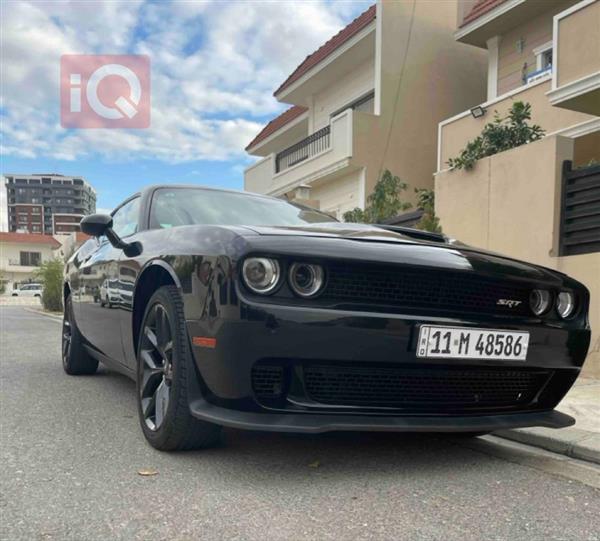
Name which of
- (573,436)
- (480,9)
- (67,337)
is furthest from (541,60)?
(67,337)

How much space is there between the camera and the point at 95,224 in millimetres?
3561

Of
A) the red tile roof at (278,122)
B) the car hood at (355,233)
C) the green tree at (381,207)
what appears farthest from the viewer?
the red tile roof at (278,122)

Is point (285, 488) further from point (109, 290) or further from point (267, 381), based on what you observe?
point (109, 290)

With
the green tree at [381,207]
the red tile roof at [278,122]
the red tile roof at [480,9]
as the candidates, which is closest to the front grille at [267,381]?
the green tree at [381,207]

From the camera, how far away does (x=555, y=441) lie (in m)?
3.04

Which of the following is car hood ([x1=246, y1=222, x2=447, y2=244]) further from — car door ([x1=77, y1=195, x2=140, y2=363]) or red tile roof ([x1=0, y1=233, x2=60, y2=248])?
red tile roof ([x1=0, y1=233, x2=60, y2=248])

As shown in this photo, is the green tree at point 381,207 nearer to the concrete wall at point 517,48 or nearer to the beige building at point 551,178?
the beige building at point 551,178

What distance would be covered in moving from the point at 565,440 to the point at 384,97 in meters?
10.6

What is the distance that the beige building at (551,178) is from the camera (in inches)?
209

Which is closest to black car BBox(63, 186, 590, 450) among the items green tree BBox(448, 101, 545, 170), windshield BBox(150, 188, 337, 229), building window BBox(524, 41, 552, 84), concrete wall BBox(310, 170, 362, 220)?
windshield BBox(150, 188, 337, 229)

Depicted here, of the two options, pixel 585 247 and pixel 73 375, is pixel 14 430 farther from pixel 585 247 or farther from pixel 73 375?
pixel 585 247

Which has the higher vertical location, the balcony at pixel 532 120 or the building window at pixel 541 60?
the building window at pixel 541 60

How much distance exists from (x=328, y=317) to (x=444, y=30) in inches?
509

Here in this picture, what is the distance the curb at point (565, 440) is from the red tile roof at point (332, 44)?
1107cm
